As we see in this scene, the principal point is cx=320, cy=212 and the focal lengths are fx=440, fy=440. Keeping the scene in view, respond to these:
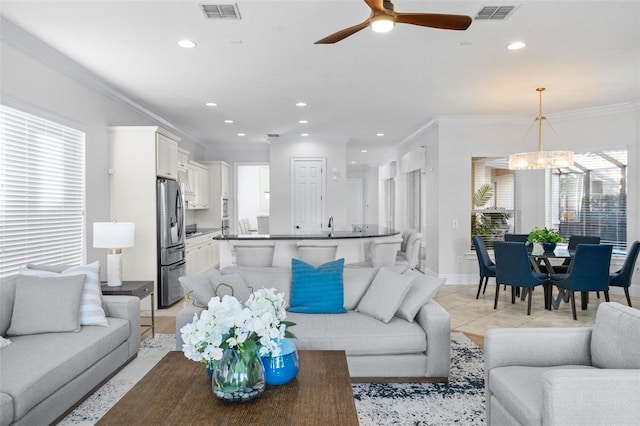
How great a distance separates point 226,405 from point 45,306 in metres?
1.87

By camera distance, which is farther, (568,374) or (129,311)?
(129,311)

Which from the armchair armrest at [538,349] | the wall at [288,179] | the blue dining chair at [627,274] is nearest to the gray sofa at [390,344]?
the armchair armrest at [538,349]

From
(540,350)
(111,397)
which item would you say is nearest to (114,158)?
(111,397)

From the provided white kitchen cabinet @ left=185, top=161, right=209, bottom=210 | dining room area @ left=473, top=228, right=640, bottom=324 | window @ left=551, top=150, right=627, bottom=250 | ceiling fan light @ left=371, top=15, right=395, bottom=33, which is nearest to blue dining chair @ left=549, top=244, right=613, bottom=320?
dining room area @ left=473, top=228, right=640, bottom=324

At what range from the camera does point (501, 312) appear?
216 inches

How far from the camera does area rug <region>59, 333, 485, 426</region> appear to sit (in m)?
2.65

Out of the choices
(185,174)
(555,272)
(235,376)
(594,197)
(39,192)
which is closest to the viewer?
(235,376)

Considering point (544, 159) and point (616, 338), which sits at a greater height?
point (544, 159)

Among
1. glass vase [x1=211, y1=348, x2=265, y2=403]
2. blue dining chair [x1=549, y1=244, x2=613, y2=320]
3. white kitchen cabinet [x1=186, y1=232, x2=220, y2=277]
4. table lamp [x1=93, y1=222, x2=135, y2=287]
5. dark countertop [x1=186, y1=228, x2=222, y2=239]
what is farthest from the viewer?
dark countertop [x1=186, y1=228, x2=222, y2=239]

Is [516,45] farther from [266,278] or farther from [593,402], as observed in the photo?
[593,402]

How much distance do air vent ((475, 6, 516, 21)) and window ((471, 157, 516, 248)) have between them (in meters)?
4.20

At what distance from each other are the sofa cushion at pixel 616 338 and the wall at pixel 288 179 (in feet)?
22.7

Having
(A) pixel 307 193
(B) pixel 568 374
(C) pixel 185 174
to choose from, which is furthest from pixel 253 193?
(B) pixel 568 374

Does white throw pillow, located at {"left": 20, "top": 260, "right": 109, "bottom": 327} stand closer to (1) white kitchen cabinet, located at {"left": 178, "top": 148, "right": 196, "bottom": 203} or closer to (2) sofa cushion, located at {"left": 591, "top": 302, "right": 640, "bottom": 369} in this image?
(2) sofa cushion, located at {"left": 591, "top": 302, "right": 640, "bottom": 369}
